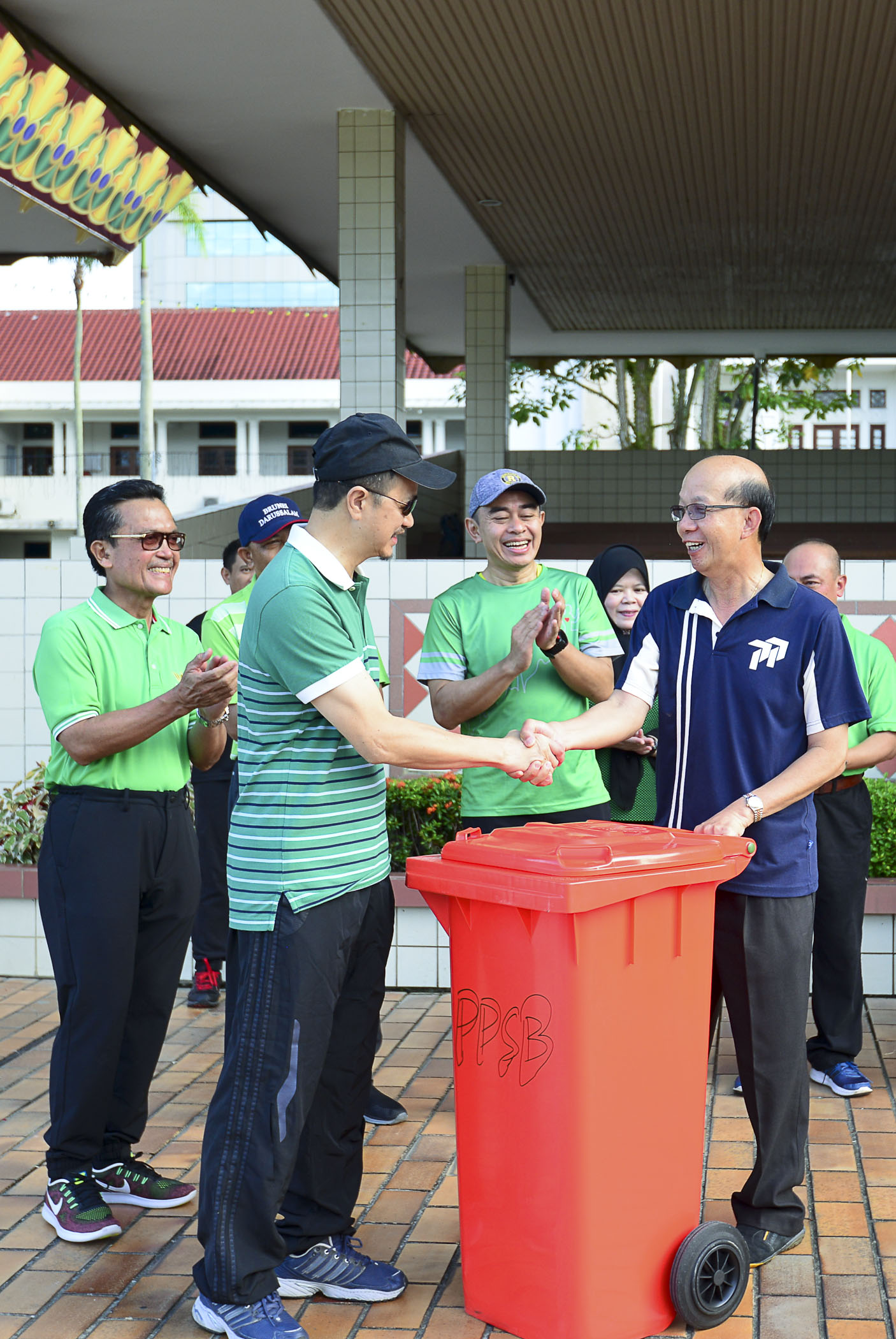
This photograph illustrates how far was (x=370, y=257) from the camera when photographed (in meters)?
8.78

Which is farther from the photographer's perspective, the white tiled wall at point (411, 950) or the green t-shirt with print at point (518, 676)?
the white tiled wall at point (411, 950)

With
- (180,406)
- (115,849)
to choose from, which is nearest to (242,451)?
(180,406)

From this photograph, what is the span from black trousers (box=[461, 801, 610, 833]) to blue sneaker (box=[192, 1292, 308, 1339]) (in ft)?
4.59

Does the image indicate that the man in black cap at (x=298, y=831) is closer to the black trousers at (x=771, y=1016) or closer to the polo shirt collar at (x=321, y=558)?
the polo shirt collar at (x=321, y=558)

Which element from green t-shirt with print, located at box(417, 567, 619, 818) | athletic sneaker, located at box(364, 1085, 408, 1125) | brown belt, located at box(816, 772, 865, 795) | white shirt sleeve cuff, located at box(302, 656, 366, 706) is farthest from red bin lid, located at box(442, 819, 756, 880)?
brown belt, located at box(816, 772, 865, 795)

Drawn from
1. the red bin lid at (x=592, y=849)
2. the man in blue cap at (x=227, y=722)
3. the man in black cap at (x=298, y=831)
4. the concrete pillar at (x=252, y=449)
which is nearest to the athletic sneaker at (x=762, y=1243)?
the red bin lid at (x=592, y=849)

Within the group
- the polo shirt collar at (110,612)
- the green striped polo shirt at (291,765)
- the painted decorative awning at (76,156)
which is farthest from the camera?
the painted decorative awning at (76,156)

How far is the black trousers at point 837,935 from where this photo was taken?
4406 millimetres

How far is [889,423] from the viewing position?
196 ft

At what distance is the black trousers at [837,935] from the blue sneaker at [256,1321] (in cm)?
232

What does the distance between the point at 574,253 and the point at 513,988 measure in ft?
36.4

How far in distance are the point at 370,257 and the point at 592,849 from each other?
22.9 feet

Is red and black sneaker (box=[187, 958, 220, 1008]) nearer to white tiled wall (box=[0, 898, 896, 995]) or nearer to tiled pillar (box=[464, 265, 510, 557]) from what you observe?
white tiled wall (box=[0, 898, 896, 995])

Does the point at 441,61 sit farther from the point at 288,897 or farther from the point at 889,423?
the point at 889,423
